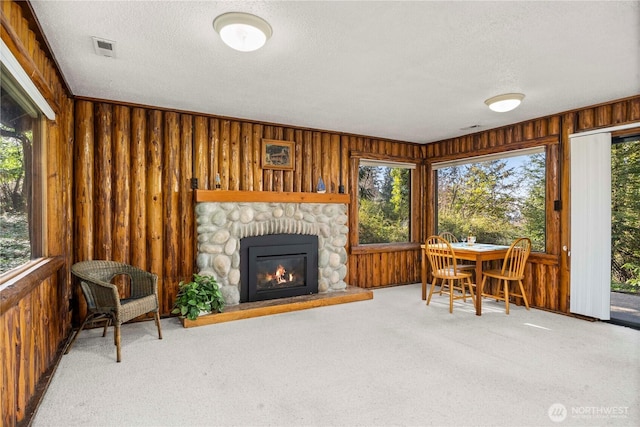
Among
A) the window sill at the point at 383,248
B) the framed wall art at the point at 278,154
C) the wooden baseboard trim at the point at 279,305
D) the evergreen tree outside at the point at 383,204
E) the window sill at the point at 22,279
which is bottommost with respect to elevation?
the wooden baseboard trim at the point at 279,305

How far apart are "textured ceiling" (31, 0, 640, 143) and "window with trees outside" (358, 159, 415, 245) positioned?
1.73 metres

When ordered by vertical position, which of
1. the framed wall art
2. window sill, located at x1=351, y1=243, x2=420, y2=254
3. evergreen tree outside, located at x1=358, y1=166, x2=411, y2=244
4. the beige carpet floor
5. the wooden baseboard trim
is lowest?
the beige carpet floor

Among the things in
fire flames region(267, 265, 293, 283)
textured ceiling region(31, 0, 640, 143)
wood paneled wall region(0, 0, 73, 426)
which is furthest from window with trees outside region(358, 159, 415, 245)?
wood paneled wall region(0, 0, 73, 426)

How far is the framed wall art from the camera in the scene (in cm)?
487

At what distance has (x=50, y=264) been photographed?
9.09 feet

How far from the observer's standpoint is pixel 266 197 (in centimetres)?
466

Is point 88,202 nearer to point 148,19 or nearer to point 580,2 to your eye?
point 148,19

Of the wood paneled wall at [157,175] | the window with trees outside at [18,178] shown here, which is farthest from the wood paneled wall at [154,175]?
the window with trees outside at [18,178]

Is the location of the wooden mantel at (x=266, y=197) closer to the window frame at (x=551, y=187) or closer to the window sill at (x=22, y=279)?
the window sill at (x=22, y=279)

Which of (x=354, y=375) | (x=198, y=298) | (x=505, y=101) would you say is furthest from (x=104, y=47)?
(x=505, y=101)

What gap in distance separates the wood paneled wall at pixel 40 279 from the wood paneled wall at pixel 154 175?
0.22 m

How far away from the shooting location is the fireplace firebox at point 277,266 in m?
4.56

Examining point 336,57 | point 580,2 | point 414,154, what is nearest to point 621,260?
point 414,154

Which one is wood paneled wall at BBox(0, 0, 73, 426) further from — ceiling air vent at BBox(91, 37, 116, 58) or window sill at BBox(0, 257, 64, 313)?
ceiling air vent at BBox(91, 37, 116, 58)
